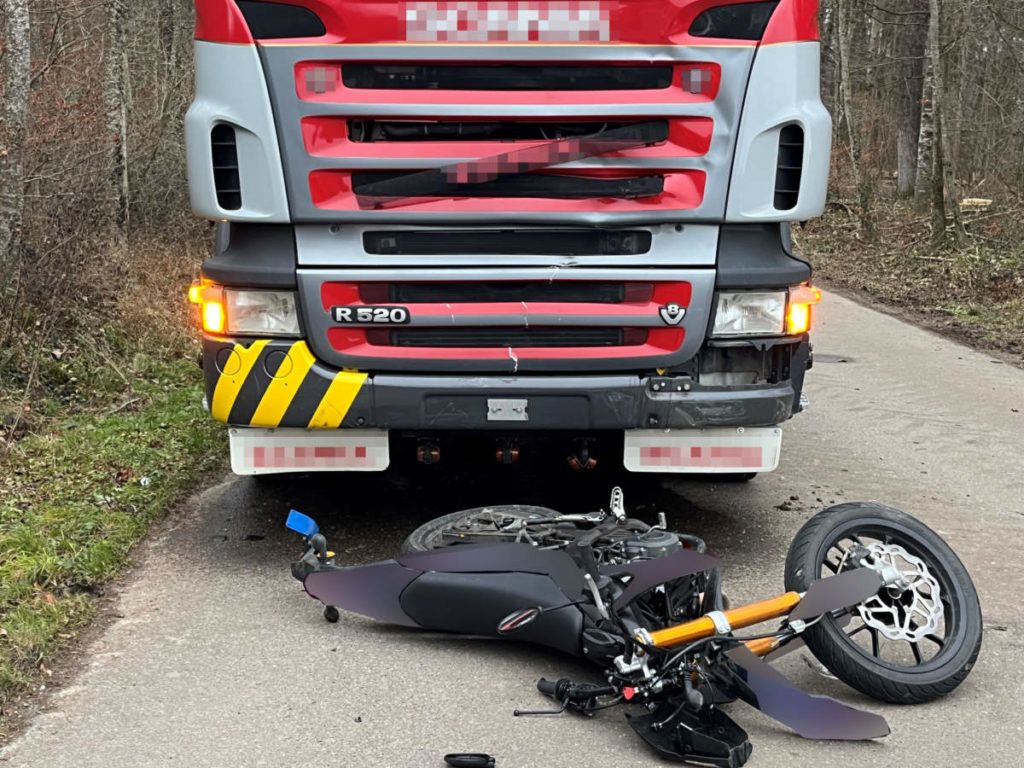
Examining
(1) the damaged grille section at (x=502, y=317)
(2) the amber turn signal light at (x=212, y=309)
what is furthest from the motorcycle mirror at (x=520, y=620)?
(2) the amber turn signal light at (x=212, y=309)

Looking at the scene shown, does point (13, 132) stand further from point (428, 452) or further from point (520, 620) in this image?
point (520, 620)

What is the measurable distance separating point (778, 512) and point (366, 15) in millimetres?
3146

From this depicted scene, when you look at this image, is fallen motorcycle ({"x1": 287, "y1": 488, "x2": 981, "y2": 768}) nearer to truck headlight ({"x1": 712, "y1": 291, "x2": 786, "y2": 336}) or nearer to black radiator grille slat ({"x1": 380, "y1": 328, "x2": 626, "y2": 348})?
black radiator grille slat ({"x1": 380, "y1": 328, "x2": 626, "y2": 348})

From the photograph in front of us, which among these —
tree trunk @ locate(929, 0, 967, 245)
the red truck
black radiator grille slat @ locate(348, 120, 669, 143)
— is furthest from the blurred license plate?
tree trunk @ locate(929, 0, 967, 245)

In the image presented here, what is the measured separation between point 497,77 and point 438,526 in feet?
5.90

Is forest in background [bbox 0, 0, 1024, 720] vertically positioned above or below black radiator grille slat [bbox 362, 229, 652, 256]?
below

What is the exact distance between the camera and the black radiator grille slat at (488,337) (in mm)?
5070

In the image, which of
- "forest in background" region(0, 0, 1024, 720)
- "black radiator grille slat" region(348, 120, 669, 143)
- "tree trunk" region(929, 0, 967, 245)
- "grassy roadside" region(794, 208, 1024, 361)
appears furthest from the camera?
"tree trunk" region(929, 0, 967, 245)

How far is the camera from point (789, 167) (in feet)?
16.3

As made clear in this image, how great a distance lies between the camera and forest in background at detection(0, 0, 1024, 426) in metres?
8.71

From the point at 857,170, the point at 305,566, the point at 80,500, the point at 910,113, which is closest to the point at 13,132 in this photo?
the point at 80,500

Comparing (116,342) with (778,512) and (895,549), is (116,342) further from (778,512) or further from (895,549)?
(895,549)

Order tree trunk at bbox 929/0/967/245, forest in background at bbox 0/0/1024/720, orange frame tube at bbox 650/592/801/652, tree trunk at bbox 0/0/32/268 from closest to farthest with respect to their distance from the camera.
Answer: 1. orange frame tube at bbox 650/592/801/652
2. forest in background at bbox 0/0/1024/720
3. tree trunk at bbox 0/0/32/268
4. tree trunk at bbox 929/0/967/245

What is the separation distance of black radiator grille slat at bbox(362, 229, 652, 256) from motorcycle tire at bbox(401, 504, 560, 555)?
1.04m
